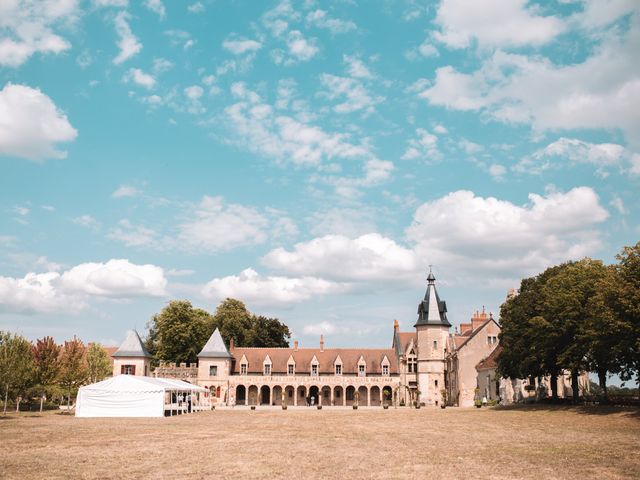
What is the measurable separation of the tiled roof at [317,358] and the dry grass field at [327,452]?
130 feet

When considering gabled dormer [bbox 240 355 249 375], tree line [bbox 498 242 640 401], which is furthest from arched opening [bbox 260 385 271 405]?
tree line [bbox 498 242 640 401]

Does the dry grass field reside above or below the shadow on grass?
above

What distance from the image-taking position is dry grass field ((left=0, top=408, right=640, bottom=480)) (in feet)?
42.9

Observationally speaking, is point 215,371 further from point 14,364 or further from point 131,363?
point 14,364

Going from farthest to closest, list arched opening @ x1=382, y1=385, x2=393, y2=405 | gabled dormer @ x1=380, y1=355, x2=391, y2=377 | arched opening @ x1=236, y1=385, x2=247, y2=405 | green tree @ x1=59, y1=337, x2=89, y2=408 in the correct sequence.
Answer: arched opening @ x1=236, y1=385, x2=247, y2=405, gabled dormer @ x1=380, y1=355, x2=391, y2=377, arched opening @ x1=382, y1=385, x2=393, y2=405, green tree @ x1=59, y1=337, x2=89, y2=408

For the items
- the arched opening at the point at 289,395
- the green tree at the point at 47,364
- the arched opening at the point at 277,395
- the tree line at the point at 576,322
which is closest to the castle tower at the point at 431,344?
the arched opening at the point at 289,395

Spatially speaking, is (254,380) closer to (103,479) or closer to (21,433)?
(21,433)

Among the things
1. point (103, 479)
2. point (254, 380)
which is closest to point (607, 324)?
point (103, 479)

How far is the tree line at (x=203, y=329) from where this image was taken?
71000 mm

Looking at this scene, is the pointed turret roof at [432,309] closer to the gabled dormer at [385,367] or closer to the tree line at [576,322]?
the gabled dormer at [385,367]

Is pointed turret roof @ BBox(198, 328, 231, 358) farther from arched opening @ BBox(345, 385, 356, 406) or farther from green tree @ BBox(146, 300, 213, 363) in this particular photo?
arched opening @ BBox(345, 385, 356, 406)

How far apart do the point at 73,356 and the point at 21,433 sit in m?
31.0

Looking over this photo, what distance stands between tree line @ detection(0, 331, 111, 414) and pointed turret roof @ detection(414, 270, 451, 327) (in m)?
32.9

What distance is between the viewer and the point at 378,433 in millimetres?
23734
